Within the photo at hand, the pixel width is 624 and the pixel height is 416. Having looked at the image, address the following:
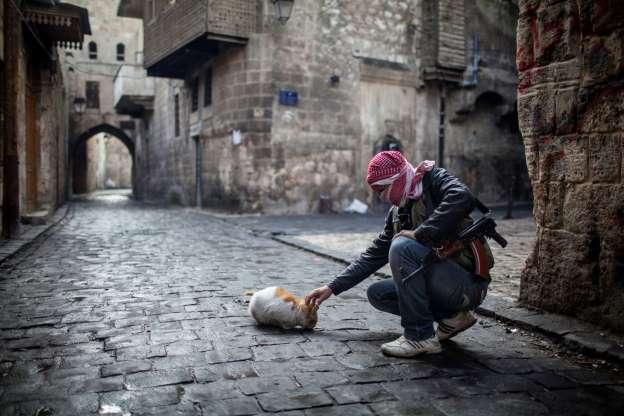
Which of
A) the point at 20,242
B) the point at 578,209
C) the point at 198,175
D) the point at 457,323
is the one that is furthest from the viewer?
the point at 198,175

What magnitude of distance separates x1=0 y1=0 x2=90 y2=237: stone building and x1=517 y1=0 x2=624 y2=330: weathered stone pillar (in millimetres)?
7431

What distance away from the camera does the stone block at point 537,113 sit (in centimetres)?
416

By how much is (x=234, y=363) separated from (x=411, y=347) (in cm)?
102

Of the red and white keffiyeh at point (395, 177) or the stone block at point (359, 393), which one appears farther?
the red and white keffiyeh at point (395, 177)

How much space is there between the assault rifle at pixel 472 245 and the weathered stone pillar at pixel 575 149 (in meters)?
0.94

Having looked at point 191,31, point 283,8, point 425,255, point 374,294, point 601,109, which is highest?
point 283,8

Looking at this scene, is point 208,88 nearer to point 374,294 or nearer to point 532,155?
point 532,155

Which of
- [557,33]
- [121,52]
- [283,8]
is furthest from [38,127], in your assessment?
[121,52]

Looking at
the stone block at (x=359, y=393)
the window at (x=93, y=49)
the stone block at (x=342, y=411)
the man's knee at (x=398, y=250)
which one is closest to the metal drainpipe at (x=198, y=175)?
the man's knee at (x=398, y=250)

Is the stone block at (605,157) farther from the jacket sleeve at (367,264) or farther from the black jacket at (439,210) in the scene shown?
the jacket sleeve at (367,264)

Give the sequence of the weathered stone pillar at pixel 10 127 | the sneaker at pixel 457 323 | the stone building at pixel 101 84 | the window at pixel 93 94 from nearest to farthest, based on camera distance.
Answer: the sneaker at pixel 457 323
the weathered stone pillar at pixel 10 127
the stone building at pixel 101 84
the window at pixel 93 94

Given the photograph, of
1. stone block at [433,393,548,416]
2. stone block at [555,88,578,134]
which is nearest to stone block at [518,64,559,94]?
stone block at [555,88,578,134]

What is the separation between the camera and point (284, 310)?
3.77 meters

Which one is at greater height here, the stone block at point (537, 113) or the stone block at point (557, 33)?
the stone block at point (557, 33)
